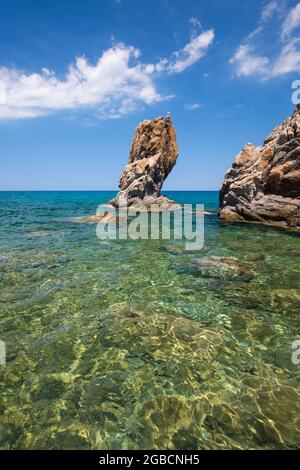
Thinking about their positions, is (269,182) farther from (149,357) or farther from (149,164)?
(149,357)

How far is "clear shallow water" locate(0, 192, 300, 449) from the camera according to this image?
5148mm

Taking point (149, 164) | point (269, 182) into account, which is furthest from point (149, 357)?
point (149, 164)

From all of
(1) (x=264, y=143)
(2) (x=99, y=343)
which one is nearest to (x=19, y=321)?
(2) (x=99, y=343)

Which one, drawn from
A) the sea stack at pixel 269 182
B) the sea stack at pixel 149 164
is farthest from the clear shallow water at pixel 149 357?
the sea stack at pixel 149 164

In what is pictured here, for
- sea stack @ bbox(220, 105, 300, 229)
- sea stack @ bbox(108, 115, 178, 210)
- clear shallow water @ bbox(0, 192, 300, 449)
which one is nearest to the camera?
clear shallow water @ bbox(0, 192, 300, 449)

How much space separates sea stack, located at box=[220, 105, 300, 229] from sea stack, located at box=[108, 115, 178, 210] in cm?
1485

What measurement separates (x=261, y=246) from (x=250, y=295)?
386 inches

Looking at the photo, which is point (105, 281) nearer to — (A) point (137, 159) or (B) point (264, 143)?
(B) point (264, 143)

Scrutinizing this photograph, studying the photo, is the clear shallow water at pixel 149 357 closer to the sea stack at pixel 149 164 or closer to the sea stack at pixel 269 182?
the sea stack at pixel 269 182

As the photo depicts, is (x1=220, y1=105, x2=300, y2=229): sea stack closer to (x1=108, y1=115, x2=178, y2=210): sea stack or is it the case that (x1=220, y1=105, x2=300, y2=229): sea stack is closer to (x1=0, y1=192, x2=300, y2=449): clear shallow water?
(x1=108, y1=115, x2=178, y2=210): sea stack

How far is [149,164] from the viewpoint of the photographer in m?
49.6

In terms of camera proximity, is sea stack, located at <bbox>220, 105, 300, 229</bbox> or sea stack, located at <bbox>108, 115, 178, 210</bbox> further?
sea stack, located at <bbox>108, 115, 178, 210</bbox>

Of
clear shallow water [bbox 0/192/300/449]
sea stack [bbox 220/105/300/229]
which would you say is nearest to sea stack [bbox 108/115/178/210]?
sea stack [bbox 220/105/300/229]

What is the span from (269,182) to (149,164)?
23492mm
